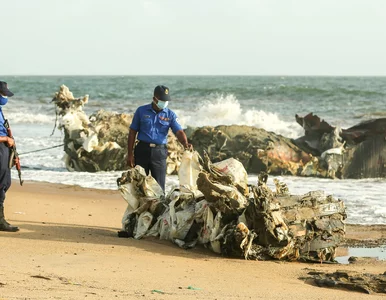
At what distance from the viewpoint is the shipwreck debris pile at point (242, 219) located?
7.04 m

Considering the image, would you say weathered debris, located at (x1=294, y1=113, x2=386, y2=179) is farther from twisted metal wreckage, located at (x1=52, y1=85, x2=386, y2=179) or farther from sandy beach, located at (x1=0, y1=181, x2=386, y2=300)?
sandy beach, located at (x1=0, y1=181, x2=386, y2=300)

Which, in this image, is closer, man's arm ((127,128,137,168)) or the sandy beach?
the sandy beach

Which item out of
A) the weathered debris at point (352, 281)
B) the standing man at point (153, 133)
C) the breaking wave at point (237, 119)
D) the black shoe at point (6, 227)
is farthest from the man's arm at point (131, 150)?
the breaking wave at point (237, 119)

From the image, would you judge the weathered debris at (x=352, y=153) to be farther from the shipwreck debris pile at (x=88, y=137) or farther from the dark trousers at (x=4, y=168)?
the dark trousers at (x=4, y=168)

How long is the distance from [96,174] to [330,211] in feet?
24.9

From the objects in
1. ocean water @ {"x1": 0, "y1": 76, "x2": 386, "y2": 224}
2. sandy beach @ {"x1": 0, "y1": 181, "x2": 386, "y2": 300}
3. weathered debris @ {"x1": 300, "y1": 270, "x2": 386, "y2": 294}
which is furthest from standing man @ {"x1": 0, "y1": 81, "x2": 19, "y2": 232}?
ocean water @ {"x1": 0, "y1": 76, "x2": 386, "y2": 224}

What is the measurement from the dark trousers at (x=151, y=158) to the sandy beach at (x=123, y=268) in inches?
32.6

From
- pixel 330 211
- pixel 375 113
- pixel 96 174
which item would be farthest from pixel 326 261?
pixel 375 113

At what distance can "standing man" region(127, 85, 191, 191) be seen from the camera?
849cm

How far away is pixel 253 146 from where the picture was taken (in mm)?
14258

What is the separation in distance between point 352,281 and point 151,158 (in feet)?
9.94

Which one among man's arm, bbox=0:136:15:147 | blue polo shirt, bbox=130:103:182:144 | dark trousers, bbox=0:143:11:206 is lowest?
dark trousers, bbox=0:143:11:206

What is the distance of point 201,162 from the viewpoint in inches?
329

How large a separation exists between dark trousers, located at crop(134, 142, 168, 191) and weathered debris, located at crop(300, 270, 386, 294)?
2588 mm
